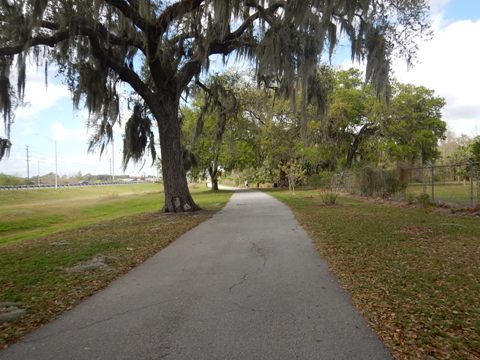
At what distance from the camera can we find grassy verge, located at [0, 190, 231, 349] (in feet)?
14.7

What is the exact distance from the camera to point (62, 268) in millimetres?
6539

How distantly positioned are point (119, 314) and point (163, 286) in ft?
3.57

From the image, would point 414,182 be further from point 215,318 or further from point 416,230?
point 215,318

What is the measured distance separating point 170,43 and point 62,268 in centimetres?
992

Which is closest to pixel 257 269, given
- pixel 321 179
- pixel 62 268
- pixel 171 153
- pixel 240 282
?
pixel 240 282

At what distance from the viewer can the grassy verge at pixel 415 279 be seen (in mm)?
3402

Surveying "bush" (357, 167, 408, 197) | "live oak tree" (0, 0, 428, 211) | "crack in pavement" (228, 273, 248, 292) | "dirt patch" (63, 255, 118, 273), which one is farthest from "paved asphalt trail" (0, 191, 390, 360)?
"bush" (357, 167, 408, 197)

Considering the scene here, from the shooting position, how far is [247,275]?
574 cm

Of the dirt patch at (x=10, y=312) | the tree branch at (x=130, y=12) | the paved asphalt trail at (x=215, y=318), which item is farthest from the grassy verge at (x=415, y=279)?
the tree branch at (x=130, y=12)

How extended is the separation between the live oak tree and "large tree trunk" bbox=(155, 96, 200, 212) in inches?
1.5

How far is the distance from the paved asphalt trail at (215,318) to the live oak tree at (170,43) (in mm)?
6326

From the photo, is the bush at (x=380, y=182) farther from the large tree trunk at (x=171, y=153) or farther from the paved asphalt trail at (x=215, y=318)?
the paved asphalt trail at (x=215, y=318)

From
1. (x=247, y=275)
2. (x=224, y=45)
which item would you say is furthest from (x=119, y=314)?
(x=224, y=45)

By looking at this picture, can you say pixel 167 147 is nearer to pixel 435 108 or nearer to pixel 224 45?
pixel 224 45
